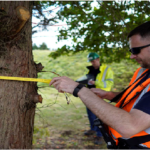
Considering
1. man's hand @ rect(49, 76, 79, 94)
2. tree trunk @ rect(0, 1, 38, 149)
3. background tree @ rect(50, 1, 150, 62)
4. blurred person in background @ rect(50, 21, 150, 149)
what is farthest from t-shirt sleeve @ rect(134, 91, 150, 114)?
background tree @ rect(50, 1, 150, 62)

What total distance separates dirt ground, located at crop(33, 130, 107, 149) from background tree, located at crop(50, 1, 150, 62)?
2690 millimetres

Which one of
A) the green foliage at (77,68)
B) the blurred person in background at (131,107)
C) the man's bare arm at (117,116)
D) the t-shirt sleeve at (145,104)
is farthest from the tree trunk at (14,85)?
the green foliage at (77,68)

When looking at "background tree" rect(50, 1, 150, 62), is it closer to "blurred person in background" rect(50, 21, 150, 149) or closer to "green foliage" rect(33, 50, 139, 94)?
"blurred person in background" rect(50, 21, 150, 149)

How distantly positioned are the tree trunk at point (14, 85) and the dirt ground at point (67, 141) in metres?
1.98

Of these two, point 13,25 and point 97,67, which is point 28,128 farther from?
point 97,67

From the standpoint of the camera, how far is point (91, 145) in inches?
146

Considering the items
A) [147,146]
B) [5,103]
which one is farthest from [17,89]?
[147,146]

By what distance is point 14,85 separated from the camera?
1679 mm

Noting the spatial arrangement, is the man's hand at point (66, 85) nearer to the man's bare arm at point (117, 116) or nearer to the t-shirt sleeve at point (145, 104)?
the man's bare arm at point (117, 116)

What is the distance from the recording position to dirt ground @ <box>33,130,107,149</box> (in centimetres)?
361

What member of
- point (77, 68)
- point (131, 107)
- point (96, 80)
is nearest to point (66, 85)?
point (131, 107)

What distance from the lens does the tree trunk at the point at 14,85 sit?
159 centimetres

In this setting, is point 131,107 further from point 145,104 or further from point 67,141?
point 67,141

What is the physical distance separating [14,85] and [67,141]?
2.66 m
